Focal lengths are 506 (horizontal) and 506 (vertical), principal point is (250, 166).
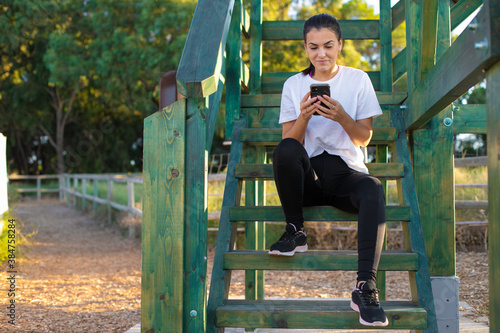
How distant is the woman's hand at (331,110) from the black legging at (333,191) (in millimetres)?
184

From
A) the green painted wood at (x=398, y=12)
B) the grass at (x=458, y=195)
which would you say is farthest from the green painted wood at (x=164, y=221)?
the grass at (x=458, y=195)

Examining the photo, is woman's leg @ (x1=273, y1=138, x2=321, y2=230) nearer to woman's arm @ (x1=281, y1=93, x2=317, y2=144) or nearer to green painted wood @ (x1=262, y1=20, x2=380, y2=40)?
woman's arm @ (x1=281, y1=93, x2=317, y2=144)

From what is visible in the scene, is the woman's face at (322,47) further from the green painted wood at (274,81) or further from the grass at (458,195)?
the grass at (458,195)

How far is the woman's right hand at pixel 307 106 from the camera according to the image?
231cm

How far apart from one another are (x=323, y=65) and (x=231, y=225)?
3.04ft

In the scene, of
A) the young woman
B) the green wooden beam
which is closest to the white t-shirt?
the young woman

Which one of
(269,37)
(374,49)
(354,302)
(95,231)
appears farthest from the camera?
(374,49)

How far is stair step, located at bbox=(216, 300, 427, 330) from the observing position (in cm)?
211

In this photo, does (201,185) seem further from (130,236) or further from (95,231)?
(95,231)

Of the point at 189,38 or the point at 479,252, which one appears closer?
the point at 189,38

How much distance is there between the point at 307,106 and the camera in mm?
2342

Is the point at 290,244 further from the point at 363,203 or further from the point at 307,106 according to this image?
the point at 307,106

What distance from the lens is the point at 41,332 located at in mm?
3416

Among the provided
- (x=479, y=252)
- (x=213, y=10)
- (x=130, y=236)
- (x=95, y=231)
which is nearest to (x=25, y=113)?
(x=95, y=231)
